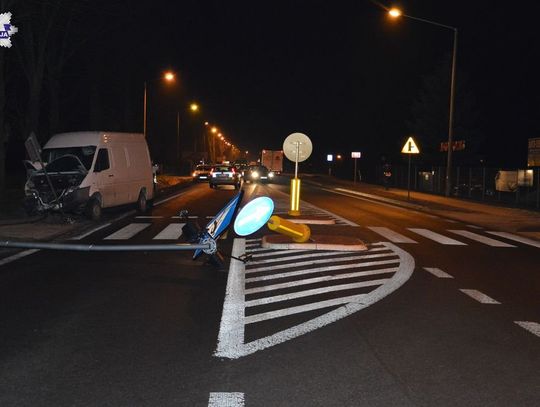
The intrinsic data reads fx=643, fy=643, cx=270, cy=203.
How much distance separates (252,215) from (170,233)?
5548 mm

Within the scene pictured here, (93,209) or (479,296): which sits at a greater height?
(93,209)

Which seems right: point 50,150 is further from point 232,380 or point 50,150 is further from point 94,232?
point 232,380

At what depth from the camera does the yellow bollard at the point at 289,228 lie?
11594mm

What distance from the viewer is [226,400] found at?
468 centimetres

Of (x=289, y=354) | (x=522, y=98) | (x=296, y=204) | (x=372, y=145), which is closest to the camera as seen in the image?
(x=289, y=354)

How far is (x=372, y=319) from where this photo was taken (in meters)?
7.19

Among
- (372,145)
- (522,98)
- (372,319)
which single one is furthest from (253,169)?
(372,319)

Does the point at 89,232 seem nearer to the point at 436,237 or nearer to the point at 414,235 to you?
the point at 414,235

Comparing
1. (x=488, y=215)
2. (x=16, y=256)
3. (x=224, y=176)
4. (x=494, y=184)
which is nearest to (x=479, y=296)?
(x=16, y=256)

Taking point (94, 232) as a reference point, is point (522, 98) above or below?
above

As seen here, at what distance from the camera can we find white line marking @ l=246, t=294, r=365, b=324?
23.5 feet

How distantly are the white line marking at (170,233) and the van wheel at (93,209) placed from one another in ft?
6.36

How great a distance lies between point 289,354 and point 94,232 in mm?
10528

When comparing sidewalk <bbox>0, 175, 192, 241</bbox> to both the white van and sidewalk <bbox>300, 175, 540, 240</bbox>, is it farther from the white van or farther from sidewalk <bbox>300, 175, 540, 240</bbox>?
sidewalk <bbox>300, 175, 540, 240</bbox>
